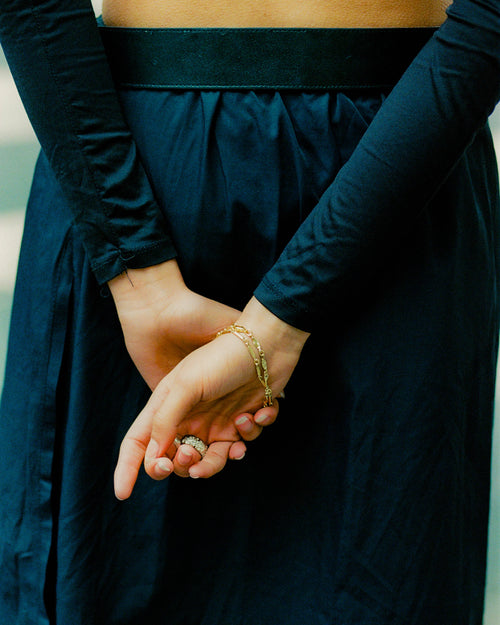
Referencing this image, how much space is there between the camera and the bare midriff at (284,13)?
0.63 metres

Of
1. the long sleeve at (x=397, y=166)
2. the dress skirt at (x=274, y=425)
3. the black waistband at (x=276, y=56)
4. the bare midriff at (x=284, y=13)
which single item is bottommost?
the dress skirt at (x=274, y=425)

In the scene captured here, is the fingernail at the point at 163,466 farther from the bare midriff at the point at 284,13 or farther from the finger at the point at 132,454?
the bare midriff at the point at 284,13

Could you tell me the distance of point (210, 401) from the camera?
633 millimetres

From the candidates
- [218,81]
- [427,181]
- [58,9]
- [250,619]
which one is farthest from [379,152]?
[250,619]

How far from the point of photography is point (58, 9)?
61 cm

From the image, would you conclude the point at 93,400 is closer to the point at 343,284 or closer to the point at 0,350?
the point at 343,284

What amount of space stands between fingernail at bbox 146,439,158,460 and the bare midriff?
1.16 ft

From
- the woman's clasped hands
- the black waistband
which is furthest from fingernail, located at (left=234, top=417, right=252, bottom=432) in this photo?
the black waistband

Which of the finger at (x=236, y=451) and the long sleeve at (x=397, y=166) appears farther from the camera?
the finger at (x=236, y=451)

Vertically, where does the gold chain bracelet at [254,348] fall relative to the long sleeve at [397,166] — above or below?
below

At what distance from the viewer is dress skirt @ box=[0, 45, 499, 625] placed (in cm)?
65

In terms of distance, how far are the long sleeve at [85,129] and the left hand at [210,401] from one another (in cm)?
10

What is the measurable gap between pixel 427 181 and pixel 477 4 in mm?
133

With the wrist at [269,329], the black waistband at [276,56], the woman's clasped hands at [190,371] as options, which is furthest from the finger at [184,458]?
the black waistband at [276,56]
